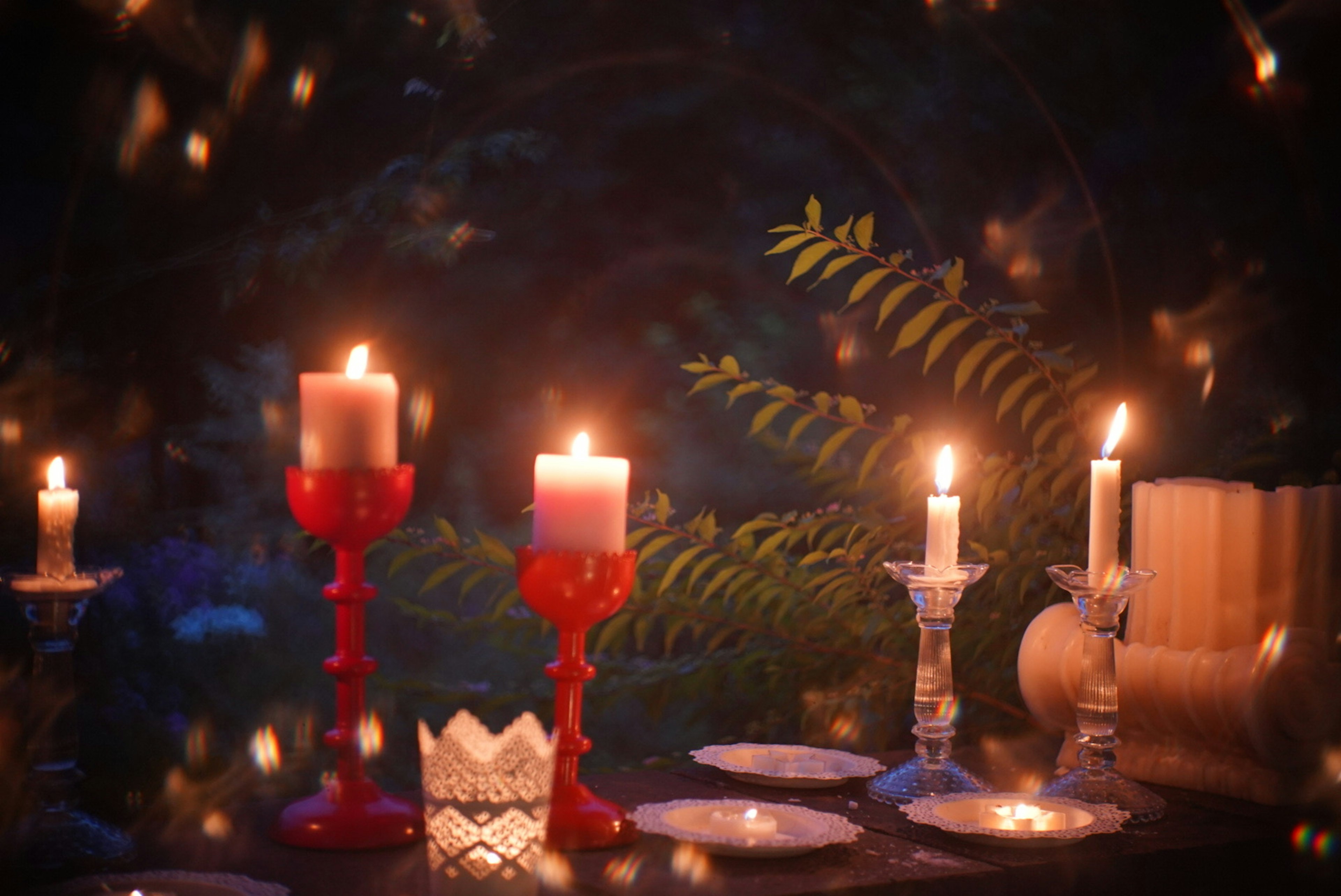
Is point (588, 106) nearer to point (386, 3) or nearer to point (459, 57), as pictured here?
point (459, 57)

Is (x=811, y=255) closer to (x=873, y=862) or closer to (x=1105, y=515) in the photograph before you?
(x=1105, y=515)

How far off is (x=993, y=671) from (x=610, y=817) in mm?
1042

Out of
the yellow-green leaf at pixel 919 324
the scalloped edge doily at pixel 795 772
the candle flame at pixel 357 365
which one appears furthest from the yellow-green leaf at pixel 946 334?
the candle flame at pixel 357 365

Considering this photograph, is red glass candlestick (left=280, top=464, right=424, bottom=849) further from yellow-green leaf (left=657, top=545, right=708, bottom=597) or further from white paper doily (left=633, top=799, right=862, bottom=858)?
yellow-green leaf (left=657, top=545, right=708, bottom=597)

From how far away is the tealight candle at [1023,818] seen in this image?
0.92m

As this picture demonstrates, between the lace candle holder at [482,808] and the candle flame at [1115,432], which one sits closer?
the lace candle holder at [482,808]

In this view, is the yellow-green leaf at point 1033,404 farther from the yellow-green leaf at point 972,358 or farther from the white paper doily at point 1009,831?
the white paper doily at point 1009,831

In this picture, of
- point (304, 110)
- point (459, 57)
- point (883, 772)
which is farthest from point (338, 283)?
point (883, 772)

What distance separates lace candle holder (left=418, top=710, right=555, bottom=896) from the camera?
27.7 inches

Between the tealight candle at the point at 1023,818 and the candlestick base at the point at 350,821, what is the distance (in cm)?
42

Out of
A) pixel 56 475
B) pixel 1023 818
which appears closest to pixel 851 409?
pixel 1023 818

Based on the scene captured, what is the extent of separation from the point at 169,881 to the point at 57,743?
0.16 meters

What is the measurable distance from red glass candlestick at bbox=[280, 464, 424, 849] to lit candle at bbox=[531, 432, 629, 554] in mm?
94

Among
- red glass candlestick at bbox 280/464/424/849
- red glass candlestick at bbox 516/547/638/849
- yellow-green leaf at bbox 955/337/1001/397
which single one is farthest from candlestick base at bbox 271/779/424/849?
yellow-green leaf at bbox 955/337/1001/397
